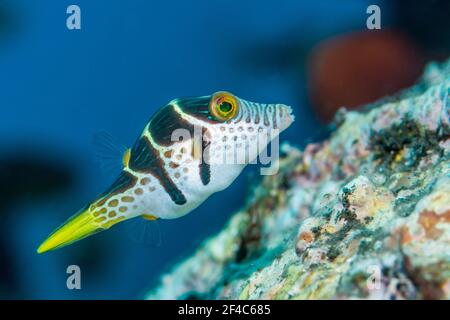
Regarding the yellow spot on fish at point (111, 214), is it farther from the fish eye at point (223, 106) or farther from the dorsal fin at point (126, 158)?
the fish eye at point (223, 106)

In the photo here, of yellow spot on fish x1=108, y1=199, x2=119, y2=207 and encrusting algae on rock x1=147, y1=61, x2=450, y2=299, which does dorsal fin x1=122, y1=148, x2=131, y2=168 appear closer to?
yellow spot on fish x1=108, y1=199, x2=119, y2=207

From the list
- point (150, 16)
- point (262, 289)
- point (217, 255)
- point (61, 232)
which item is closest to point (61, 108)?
point (150, 16)

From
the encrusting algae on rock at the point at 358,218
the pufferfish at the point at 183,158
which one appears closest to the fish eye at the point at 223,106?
the pufferfish at the point at 183,158

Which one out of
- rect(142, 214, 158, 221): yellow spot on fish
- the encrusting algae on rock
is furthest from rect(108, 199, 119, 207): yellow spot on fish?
the encrusting algae on rock

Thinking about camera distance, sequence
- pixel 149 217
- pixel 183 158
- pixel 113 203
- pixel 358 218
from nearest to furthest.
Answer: pixel 358 218 < pixel 183 158 < pixel 113 203 < pixel 149 217

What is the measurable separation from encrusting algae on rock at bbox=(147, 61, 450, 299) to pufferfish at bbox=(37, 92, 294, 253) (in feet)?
1.62

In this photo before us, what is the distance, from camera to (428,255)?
4.49 ft

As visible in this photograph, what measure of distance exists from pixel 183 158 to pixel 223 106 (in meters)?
0.33

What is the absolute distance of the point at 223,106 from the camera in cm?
220

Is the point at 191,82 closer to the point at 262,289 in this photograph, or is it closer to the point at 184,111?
the point at 184,111

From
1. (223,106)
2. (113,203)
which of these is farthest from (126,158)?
(223,106)

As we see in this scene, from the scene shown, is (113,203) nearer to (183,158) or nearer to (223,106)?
(183,158)

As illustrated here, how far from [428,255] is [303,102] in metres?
5.33

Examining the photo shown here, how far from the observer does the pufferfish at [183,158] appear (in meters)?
2.19
